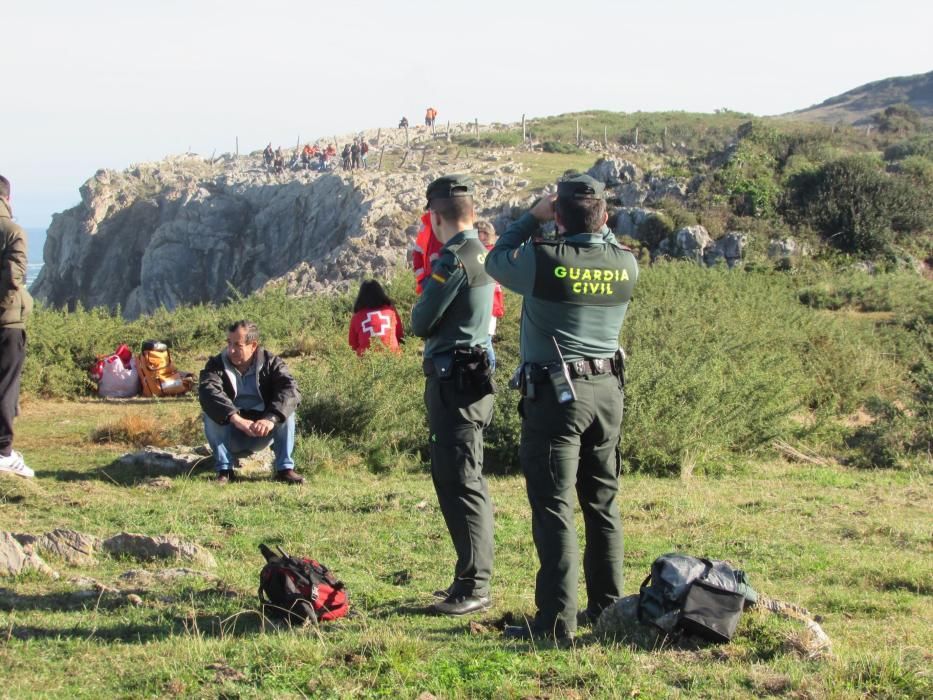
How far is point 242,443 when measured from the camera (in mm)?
8305

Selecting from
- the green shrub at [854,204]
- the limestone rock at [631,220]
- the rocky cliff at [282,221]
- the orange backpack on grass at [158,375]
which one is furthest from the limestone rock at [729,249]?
the orange backpack on grass at [158,375]

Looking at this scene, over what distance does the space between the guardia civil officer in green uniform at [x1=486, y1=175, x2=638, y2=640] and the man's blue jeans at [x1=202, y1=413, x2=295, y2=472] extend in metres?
4.14

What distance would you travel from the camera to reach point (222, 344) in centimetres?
1523

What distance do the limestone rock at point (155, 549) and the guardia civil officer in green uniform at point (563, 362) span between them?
2.10 metres

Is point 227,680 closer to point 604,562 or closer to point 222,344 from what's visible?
point 604,562

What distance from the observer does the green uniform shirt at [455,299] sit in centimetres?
482

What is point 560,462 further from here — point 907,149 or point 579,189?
point 907,149

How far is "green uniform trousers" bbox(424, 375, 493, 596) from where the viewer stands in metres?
4.86

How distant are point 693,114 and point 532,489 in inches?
2751

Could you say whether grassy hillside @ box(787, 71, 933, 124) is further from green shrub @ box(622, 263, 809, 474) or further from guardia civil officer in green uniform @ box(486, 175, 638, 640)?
guardia civil officer in green uniform @ box(486, 175, 638, 640)

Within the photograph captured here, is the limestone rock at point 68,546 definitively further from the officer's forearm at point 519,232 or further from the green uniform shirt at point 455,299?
the officer's forearm at point 519,232

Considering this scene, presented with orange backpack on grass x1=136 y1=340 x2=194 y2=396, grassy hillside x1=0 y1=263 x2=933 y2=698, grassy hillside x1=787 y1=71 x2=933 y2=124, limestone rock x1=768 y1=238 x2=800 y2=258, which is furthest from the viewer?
grassy hillside x1=787 y1=71 x2=933 y2=124

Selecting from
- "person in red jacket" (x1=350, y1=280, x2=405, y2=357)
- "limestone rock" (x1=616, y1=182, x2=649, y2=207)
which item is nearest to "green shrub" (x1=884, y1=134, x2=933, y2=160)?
"limestone rock" (x1=616, y1=182, x2=649, y2=207)

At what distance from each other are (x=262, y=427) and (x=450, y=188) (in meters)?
3.70
